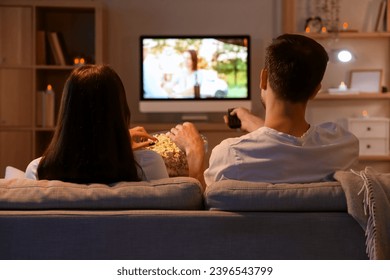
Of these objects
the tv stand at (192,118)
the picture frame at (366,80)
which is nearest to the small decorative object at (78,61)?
the tv stand at (192,118)

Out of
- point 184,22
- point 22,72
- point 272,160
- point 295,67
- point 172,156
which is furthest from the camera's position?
point 184,22

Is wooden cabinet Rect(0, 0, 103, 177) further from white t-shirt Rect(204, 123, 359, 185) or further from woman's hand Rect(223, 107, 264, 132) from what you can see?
white t-shirt Rect(204, 123, 359, 185)

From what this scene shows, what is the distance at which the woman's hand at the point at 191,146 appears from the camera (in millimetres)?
2410

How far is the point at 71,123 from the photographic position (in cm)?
200

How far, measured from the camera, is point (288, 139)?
1968mm

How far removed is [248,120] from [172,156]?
395 millimetres

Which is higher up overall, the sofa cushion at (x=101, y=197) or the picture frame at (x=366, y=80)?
the picture frame at (x=366, y=80)

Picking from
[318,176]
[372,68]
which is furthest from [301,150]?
[372,68]

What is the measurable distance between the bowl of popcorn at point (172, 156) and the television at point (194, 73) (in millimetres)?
3546

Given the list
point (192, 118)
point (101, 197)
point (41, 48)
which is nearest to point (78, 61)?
point (41, 48)

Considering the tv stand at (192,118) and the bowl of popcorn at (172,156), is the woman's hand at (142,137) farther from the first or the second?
the tv stand at (192,118)

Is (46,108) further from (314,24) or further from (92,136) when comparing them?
(92,136)

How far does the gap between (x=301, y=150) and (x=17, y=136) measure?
4.28 m

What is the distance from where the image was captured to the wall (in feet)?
20.2
